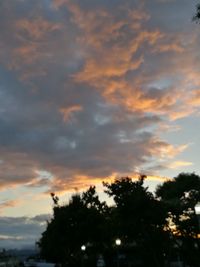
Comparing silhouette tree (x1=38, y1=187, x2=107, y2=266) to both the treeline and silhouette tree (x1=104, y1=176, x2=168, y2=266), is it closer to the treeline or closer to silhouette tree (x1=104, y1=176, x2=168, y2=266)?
the treeline

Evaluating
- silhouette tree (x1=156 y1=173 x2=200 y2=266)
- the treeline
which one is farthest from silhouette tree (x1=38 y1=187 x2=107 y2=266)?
silhouette tree (x1=156 y1=173 x2=200 y2=266)

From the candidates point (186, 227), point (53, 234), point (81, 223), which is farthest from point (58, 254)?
point (186, 227)

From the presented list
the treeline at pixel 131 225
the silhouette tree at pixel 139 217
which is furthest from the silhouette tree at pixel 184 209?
the silhouette tree at pixel 139 217

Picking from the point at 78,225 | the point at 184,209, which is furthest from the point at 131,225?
the point at 184,209

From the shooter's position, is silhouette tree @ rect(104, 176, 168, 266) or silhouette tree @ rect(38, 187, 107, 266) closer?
silhouette tree @ rect(104, 176, 168, 266)

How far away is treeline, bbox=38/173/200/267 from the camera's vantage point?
52969mm

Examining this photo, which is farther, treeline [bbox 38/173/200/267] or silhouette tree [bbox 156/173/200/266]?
silhouette tree [bbox 156/173/200/266]

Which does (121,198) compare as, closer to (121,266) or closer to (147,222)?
(147,222)

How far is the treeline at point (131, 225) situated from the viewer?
53.0 meters

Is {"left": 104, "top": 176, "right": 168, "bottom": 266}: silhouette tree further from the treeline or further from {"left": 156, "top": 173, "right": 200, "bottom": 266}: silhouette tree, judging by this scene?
{"left": 156, "top": 173, "right": 200, "bottom": 266}: silhouette tree

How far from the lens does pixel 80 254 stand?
71062 mm

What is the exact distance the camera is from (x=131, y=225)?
51.5 meters

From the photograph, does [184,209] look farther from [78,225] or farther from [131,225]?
Result: [131,225]

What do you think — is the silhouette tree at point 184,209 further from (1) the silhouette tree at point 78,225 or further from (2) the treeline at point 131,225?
(1) the silhouette tree at point 78,225
